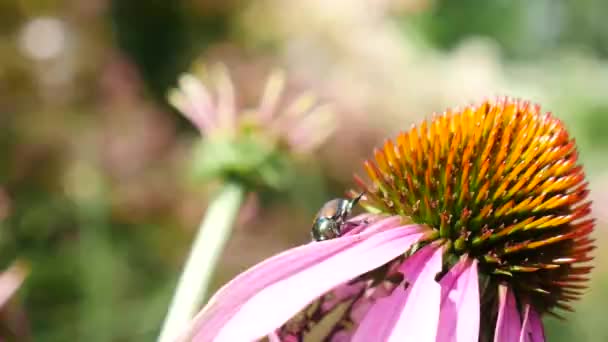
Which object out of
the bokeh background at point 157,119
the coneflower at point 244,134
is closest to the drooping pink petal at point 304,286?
the coneflower at point 244,134

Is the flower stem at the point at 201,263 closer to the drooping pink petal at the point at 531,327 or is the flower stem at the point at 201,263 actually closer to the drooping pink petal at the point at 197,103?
the drooping pink petal at the point at 197,103

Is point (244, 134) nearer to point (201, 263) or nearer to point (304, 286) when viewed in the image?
point (201, 263)

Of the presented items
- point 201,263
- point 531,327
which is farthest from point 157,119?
point 531,327

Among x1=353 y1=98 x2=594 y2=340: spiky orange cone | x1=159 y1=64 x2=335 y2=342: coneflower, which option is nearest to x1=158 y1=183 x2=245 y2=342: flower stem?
x1=159 y1=64 x2=335 y2=342: coneflower

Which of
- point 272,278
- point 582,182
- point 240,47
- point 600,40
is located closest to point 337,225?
point 272,278

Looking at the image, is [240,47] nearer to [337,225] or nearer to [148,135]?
[148,135]

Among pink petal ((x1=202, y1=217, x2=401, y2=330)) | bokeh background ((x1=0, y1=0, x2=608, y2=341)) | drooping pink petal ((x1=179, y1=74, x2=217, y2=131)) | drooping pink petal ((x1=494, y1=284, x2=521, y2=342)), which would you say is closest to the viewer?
pink petal ((x1=202, y1=217, x2=401, y2=330))

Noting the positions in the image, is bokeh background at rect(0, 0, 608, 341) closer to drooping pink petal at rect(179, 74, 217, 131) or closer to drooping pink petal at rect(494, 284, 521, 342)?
drooping pink petal at rect(179, 74, 217, 131)
